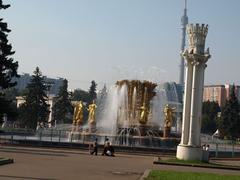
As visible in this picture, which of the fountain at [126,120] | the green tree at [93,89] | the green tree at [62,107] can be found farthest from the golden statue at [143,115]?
the green tree at [93,89]

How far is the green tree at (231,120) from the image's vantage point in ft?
308

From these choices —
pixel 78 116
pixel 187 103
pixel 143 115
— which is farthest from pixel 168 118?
pixel 187 103

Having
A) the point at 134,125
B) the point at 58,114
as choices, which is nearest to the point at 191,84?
the point at 134,125

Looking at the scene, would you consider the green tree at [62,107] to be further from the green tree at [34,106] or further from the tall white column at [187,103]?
the tall white column at [187,103]

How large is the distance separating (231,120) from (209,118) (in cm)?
3687

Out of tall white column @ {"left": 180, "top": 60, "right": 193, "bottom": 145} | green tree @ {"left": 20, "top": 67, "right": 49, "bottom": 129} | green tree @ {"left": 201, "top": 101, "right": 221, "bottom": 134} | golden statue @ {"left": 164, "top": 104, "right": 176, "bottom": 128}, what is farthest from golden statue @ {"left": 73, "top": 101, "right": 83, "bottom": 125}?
green tree @ {"left": 201, "top": 101, "right": 221, "bottom": 134}

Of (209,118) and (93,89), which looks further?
(93,89)

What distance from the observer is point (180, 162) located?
27.0 metres

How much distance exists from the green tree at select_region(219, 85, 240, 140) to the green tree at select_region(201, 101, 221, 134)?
26.0 m

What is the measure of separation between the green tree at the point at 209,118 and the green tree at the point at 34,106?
5280 centimetres

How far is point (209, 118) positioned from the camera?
131 metres

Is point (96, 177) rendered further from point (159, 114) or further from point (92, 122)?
point (159, 114)

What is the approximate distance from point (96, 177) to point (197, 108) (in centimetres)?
1317

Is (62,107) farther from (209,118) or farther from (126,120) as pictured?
(209,118)
